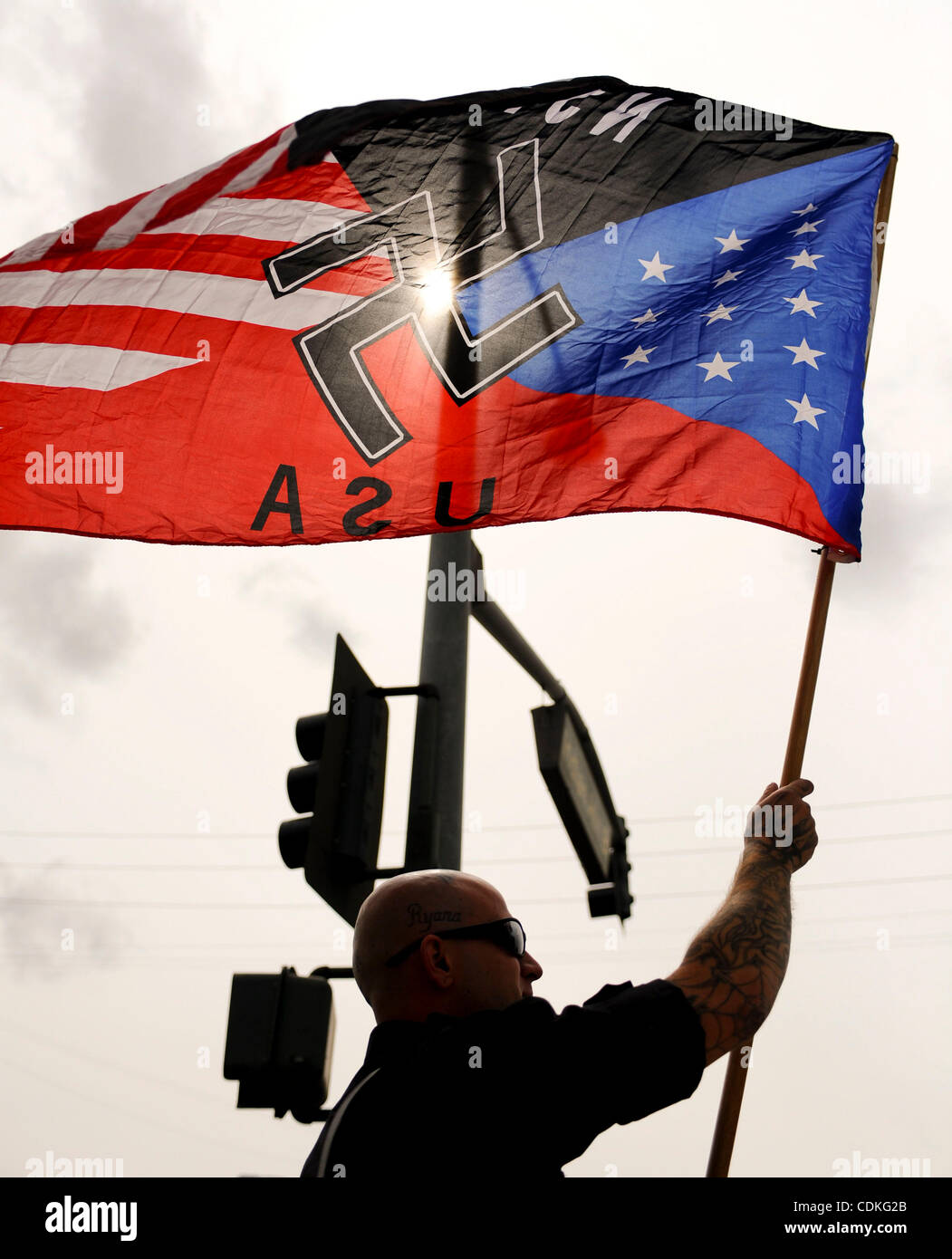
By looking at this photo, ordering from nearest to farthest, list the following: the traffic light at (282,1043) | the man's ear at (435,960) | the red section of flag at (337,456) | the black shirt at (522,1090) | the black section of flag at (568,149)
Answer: the black shirt at (522,1090)
the man's ear at (435,960)
the traffic light at (282,1043)
the red section of flag at (337,456)
the black section of flag at (568,149)

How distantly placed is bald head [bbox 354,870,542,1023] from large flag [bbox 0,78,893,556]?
7.08 ft

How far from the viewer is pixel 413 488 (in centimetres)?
486

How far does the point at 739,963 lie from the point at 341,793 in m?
2.70

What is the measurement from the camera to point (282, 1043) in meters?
4.48

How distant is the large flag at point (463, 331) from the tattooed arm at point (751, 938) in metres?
1.49

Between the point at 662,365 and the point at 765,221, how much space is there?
80 centimetres

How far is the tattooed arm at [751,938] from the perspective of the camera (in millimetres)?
2363

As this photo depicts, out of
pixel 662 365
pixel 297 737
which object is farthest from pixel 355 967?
pixel 662 365

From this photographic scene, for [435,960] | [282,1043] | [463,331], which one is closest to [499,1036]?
[435,960]

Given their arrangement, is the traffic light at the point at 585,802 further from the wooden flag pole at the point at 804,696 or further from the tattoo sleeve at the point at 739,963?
the tattoo sleeve at the point at 739,963

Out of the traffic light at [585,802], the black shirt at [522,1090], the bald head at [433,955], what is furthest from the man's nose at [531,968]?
the traffic light at [585,802]

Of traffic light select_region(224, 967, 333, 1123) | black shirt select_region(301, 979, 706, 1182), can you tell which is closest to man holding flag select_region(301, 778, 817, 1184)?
black shirt select_region(301, 979, 706, 1182)
